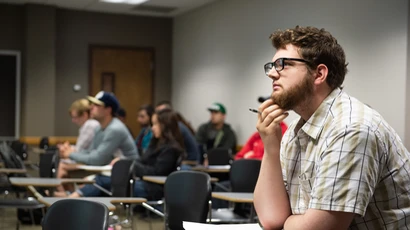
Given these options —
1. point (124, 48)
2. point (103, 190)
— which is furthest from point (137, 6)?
point (103, 190)

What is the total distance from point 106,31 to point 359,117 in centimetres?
1066

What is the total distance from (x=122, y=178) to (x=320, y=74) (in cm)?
365

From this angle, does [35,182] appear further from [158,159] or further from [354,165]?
[354,165]

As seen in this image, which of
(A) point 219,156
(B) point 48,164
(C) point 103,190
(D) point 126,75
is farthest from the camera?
(D) point 126,75

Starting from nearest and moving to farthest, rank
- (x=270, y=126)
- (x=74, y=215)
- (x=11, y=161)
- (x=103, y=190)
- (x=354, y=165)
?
(x=354, y=165) < (x=270, y=126) < (x=74, y=215) < (x=103, y=190) < (x=11, y=161)

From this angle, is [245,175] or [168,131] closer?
[245,175]

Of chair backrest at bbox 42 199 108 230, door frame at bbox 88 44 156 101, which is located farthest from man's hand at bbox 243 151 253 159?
door frame at bbox 88 44 156 101

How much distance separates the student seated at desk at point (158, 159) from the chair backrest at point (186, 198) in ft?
5.39

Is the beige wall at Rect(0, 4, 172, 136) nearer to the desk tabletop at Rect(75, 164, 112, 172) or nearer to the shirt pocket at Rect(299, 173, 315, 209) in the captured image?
the desk tabletop at Rect(75, 164, 112, 172)

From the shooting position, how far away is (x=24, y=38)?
11.6m

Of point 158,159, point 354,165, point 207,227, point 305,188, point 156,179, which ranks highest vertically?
point 354,165

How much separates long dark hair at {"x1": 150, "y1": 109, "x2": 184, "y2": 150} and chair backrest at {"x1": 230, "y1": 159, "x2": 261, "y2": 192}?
899mm

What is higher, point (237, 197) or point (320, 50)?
point (320, 50)

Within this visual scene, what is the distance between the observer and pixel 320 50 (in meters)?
2.03
